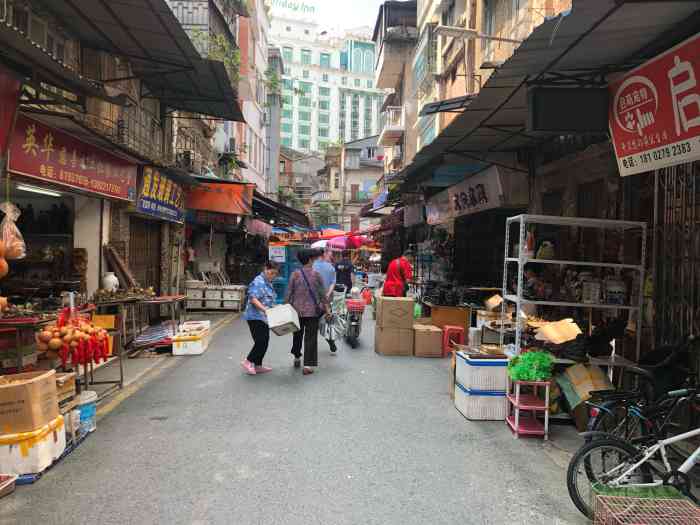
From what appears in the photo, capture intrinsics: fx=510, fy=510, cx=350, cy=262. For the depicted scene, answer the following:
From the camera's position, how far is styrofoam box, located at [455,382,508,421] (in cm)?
578

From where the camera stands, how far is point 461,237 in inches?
583

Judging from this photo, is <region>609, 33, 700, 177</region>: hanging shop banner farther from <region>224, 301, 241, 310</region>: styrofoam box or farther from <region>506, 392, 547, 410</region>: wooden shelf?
<region>224, 301, 241, 310</region>: styrofoam box

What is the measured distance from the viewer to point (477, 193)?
35.6 ft

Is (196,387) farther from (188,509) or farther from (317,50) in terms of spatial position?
(317,50)

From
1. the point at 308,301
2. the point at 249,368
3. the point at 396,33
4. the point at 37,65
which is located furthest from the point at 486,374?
the point at 396,33

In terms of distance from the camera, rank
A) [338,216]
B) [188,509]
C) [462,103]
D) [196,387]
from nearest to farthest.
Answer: [188,509] → [196,387] → [462,103] → [338,216]

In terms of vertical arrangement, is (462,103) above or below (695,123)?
above

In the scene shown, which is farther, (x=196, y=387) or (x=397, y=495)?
(x=196, y=387)

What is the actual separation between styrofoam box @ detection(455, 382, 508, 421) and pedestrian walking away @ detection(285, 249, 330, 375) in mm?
2710

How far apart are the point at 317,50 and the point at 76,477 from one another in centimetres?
12474

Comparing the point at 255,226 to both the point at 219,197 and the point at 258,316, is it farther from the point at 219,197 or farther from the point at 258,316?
the point at 258,316

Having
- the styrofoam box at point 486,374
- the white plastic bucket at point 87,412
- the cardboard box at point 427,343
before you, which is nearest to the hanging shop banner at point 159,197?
the white plastic bucket at point 87,412

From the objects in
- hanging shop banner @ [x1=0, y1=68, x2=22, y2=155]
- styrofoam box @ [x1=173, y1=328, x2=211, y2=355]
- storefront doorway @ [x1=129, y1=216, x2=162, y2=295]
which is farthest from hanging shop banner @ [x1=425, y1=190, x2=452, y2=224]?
hanging shop banner @ [x1=0, y1=68, x2=22, y2=155]

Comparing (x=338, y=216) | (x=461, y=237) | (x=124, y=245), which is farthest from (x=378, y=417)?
(x=338, y=216)
